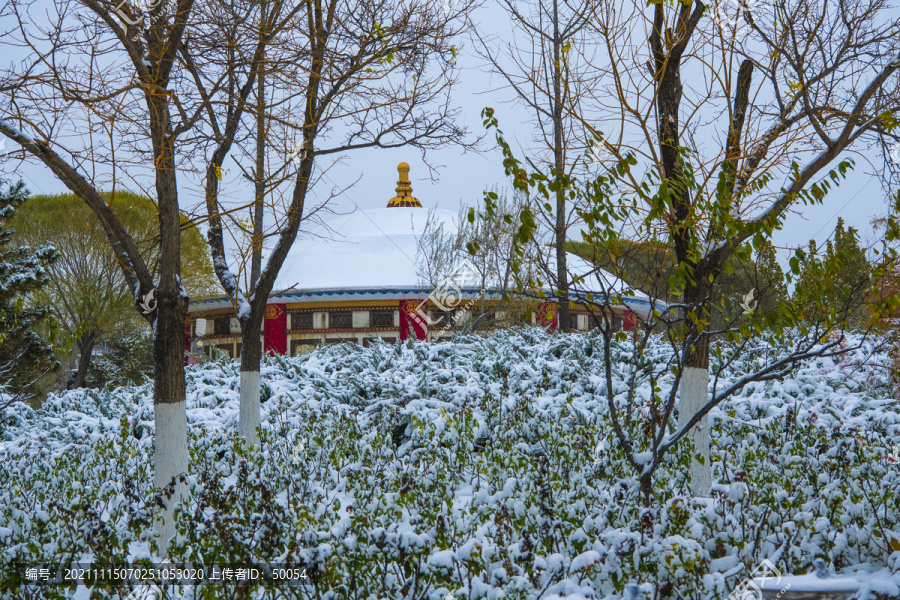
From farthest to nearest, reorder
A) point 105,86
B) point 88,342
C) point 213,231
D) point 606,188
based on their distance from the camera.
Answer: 1. point 88,342
2. point 213,231
3. point 105,86
4. point 606,188

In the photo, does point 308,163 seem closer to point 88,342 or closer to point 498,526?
point 498,526

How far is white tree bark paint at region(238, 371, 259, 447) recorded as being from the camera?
7.22 metres

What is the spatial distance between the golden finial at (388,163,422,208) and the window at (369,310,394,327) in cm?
842

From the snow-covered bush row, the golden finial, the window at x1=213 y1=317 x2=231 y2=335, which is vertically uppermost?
the golden finial

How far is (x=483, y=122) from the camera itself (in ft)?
13.2

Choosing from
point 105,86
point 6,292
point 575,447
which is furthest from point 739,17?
point 6,292

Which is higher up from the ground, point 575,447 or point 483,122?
point 483,122

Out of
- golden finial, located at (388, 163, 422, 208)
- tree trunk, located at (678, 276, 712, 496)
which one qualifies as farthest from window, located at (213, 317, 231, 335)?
tree trunk, located at (678, 276, 712, 496)

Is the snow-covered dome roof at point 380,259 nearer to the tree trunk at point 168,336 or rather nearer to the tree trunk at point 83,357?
the tree trunk at point 83,357

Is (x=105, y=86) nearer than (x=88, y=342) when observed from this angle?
Yes

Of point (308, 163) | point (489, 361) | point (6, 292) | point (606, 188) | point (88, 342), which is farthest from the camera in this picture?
point (88, 342)

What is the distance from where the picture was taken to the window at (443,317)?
21047 millimetres

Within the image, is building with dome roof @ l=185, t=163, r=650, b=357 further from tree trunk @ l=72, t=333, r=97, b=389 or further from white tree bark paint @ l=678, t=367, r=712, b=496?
white tree bark paint @ l=678, t=367, r=712, b=496

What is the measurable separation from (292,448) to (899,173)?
6.37 meters
